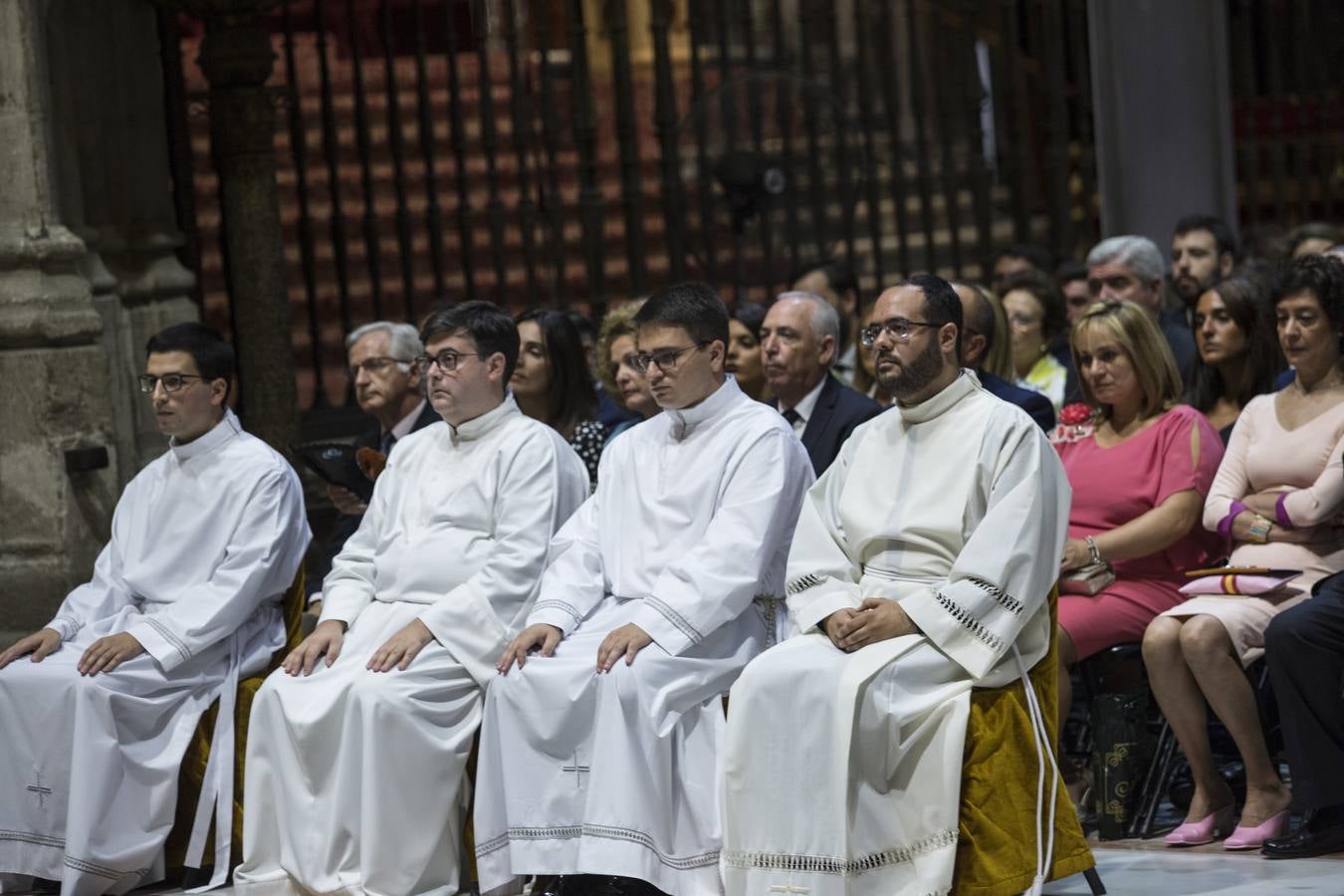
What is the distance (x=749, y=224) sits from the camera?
1011cm

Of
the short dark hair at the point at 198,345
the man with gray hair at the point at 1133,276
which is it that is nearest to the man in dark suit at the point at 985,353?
the man with gray hair at the point at 1133,276

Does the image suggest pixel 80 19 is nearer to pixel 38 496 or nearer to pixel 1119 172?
pixel 38 496

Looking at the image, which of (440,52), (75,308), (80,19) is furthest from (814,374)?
(440,52)

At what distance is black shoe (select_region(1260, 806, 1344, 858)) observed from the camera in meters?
5.21

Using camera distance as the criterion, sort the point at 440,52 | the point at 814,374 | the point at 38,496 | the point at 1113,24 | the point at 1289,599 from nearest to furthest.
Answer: the point at 1289,599 → the point at 814,374 → the point at 38,496 → the point at 1113,24 → the point at 440,52

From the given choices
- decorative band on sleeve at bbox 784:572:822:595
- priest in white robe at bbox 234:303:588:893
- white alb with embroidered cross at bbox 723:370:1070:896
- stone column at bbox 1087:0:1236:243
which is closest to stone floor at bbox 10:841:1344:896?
white alb with embroidered cross at bbox 723:370:1070:896

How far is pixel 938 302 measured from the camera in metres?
5.12

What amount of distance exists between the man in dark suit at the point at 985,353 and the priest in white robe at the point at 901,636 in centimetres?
117

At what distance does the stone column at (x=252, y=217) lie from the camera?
8008 millimetres

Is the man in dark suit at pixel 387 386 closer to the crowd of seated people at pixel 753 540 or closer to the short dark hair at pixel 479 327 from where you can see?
the crowd of seated people at pixel 753 540

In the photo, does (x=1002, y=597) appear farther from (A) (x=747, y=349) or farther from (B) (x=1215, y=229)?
(B) (x=1215, y=229)

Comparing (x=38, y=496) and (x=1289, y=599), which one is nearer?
(x=1289, y=599)

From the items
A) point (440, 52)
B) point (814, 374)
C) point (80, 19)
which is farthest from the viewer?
point (440, 52)

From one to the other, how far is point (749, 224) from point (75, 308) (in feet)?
13.1
